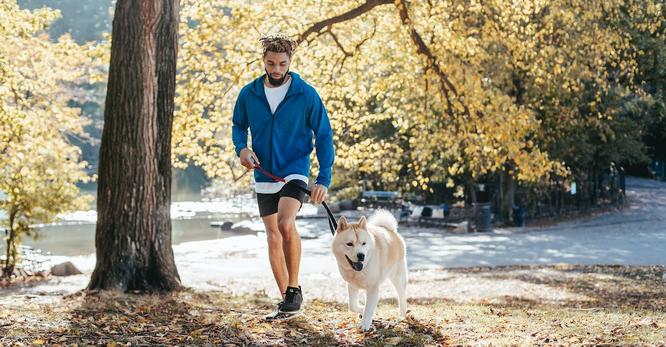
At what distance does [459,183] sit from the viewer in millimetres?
32812

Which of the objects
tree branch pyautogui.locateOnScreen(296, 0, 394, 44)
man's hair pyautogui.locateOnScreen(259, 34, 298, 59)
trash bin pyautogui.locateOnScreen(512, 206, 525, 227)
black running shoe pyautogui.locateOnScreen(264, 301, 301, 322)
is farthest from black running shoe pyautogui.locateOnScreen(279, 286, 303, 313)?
trash bin pyautogui.locateOnScreen(512, 206, 525, 227)

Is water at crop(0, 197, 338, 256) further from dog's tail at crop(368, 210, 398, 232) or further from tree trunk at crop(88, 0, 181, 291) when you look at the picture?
dog's tail at crop(368, 210, 398, 232)

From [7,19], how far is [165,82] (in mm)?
6859

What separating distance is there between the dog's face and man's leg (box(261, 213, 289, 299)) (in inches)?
27.1

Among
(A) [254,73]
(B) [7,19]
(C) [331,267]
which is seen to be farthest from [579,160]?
(B) [7,19]

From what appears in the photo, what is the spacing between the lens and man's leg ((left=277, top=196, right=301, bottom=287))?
6.27 meters

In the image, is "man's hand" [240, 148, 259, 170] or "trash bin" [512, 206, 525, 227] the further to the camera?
"trash bin" [512, 206, 525, 227]

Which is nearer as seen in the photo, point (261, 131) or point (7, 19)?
point (261, 131)

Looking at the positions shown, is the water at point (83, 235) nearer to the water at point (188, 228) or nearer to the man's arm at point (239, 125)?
the water at point (188, 228)

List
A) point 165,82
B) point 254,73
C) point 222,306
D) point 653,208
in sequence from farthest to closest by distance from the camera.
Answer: point 653,208
point 254,73
point 165,82
point 222,306

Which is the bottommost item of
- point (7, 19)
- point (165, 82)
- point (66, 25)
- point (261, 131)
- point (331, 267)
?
point (331, 267)

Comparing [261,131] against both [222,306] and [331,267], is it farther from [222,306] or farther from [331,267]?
[331,267]

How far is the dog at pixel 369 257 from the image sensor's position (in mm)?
5969

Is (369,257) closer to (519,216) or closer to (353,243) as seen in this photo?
(353,243)
